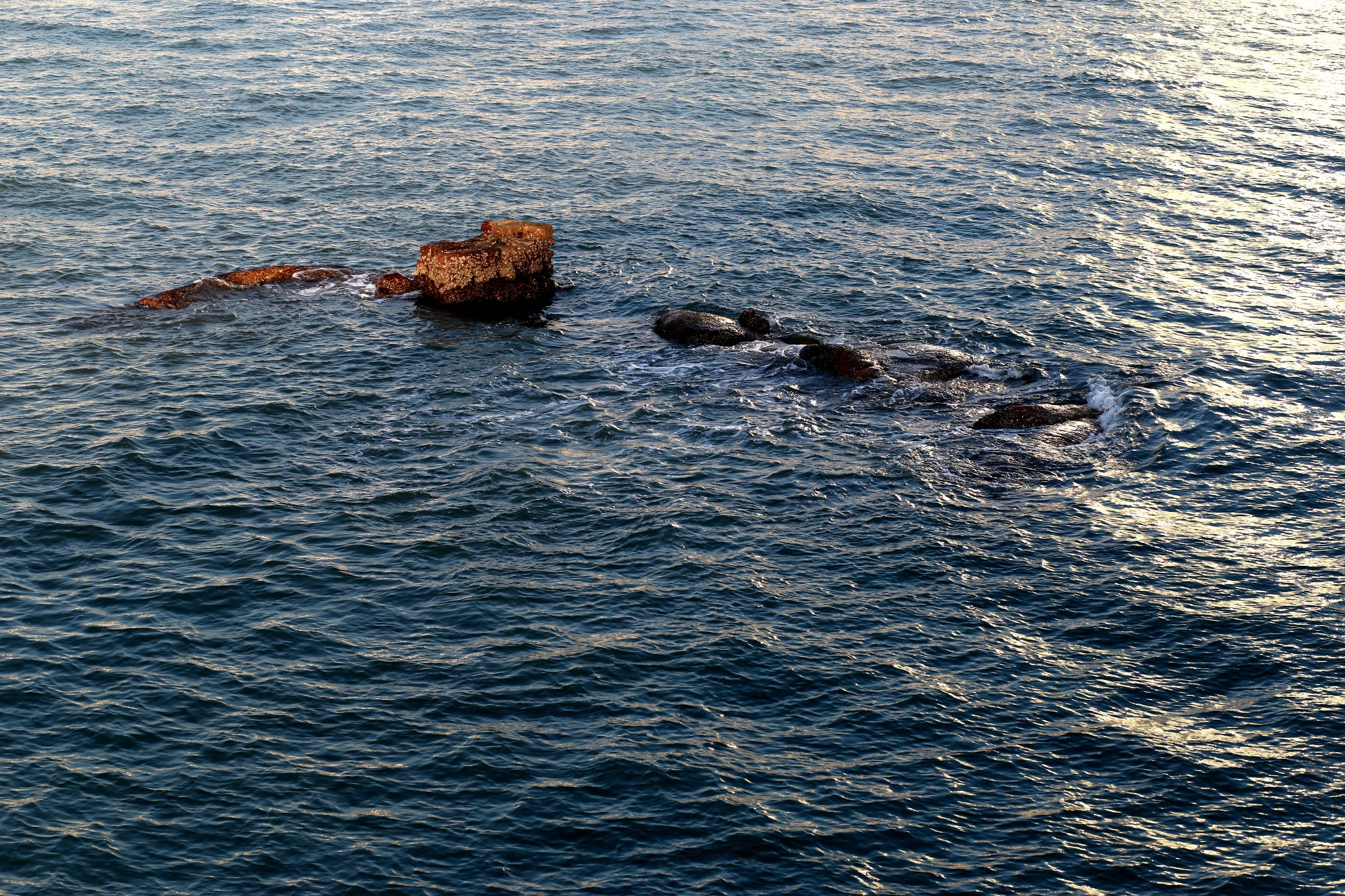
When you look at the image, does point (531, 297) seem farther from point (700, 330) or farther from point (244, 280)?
point (244, 280)

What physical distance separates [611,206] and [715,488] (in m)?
24.7

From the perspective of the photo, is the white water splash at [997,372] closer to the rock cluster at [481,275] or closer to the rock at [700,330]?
the rock at [700,330]

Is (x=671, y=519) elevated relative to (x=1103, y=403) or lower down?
lower down

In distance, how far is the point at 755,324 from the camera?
43500 mm

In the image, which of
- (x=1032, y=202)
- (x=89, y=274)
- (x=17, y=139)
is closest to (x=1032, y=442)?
(x=1032, y=202)

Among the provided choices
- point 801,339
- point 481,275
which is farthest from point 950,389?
point 481,275

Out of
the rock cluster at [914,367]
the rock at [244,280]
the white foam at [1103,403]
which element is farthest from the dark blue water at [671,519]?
the rock cluster at [914,367]

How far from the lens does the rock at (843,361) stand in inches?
1572

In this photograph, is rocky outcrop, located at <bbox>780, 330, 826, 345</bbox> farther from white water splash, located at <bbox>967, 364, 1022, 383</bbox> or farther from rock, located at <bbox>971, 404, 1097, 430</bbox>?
rock, located at <bbox>971, 404, 1097, 430</bbox>

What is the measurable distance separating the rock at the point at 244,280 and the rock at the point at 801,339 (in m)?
18.0

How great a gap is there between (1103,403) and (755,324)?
1228cm

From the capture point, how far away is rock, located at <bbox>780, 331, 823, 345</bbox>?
139 feet

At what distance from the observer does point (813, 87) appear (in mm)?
71188

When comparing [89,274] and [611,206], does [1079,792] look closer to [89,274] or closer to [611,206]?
[611,206]
